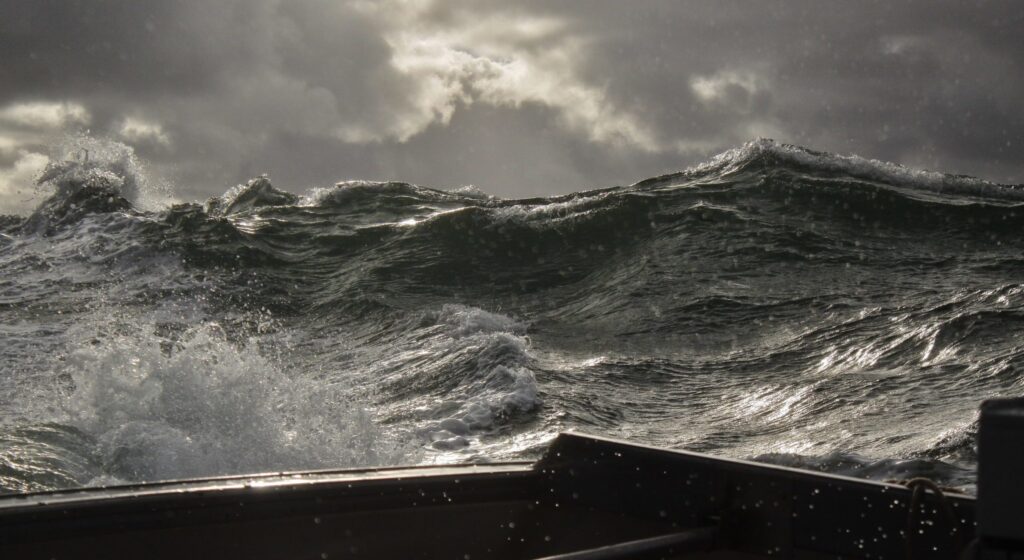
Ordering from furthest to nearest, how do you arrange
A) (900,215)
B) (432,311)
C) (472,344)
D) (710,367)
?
(900,215)
(432,311)
(472,344)
(710,367)

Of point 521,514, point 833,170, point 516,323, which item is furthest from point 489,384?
point 833,170

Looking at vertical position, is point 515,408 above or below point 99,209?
below

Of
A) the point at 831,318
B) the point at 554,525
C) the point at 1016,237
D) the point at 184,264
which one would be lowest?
the point at 554,525

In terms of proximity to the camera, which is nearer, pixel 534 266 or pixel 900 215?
pixel 900 215

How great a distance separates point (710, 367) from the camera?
35.6 feet

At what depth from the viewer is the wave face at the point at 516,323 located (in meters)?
7.67

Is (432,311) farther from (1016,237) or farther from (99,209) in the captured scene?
(99,209)

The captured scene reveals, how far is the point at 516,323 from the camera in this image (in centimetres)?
1424

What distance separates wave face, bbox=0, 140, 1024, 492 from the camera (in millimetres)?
7668

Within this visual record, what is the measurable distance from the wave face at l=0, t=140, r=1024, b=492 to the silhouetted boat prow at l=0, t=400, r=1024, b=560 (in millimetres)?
4036

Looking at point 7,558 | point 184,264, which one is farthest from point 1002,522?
point 184,264

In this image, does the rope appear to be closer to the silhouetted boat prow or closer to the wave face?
the silhouetted boat prow

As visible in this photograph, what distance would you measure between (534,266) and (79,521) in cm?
1550

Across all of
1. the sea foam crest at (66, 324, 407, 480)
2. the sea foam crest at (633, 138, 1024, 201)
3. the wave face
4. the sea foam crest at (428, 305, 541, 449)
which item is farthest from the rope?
the sea foam crest at (633, 138, 1024, 201)
